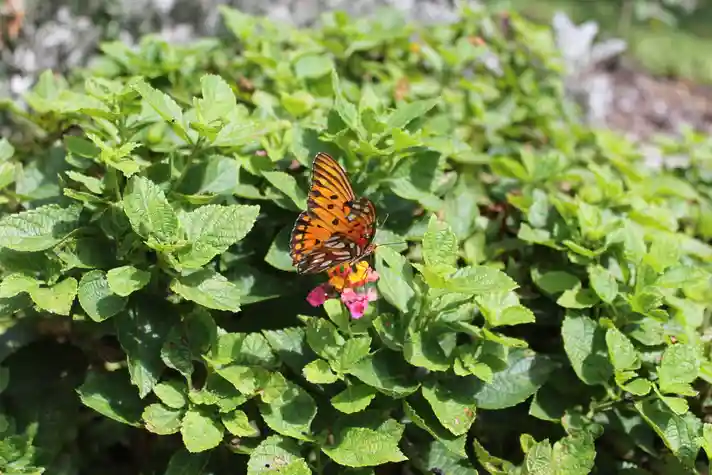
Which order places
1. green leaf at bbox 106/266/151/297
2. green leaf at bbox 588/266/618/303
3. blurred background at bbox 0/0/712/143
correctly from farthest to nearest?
blurred background at bbox 0/0/712/143 < green leaf at bbox 588/266/618/303 < green leaf at bbox 106/266/151/297

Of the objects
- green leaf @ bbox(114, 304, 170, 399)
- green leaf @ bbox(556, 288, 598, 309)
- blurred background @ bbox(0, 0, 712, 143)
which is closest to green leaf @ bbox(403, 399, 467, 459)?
green leaf @ bbox(556, 288, 598, 309)

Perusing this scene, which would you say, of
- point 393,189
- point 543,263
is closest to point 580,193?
point 543,263

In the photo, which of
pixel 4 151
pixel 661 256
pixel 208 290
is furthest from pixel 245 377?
pixel 661 256

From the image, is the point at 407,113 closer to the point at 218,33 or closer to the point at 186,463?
the point at 186,463

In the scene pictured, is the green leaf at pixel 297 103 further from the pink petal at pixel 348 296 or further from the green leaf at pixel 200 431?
the green leaf at pixel 200 431

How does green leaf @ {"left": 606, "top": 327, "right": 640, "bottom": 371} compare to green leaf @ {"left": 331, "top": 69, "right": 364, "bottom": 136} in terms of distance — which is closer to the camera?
green leaf @ {"left": 606, "top": 327, "right": 640, "bottom": 371}

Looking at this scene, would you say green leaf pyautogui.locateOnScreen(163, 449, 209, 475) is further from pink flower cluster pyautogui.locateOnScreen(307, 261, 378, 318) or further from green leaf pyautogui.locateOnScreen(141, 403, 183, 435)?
pink flower cluster pyautogui.locateOnScreen(307, 261, 378, 318)
